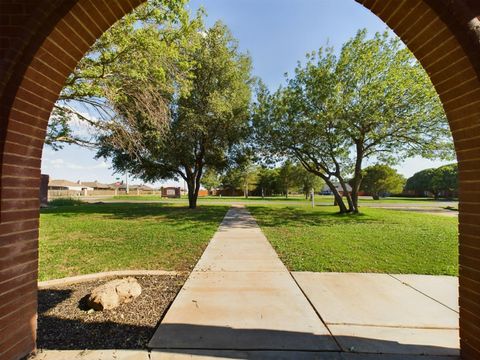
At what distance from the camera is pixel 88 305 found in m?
4.01

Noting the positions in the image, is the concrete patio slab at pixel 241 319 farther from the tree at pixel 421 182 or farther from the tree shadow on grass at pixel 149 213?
the tree at pixel 421 182

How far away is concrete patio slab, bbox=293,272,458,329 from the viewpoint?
3.72 meters

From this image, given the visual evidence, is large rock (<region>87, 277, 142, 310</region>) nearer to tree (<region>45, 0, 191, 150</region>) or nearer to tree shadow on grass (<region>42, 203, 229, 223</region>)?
tree (<region>45, 0, 191, 150</region>)

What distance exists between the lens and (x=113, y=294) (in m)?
4.13

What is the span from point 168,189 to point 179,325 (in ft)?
183

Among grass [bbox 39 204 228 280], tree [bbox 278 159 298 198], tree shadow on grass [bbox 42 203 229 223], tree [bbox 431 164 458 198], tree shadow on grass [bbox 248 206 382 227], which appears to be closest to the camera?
grass [bbox 39 204 228 280]

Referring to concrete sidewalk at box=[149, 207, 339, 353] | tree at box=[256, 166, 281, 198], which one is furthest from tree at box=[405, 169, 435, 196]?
concrete sidewalk at box=[149, 207, 339, 353]

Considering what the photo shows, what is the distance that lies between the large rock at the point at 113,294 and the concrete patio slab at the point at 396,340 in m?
2.74

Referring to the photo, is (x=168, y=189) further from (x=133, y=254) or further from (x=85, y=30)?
(x=85, y=30)

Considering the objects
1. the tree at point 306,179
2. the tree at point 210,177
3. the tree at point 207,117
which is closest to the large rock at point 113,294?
the tree at point 207,117

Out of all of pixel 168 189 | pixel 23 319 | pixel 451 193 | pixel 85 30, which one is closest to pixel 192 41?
pixel 85 30

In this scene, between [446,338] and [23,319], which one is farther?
[446,338]

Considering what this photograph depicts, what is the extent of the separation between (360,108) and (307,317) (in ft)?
47.9

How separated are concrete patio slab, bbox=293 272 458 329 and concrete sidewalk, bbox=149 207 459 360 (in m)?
0.01
